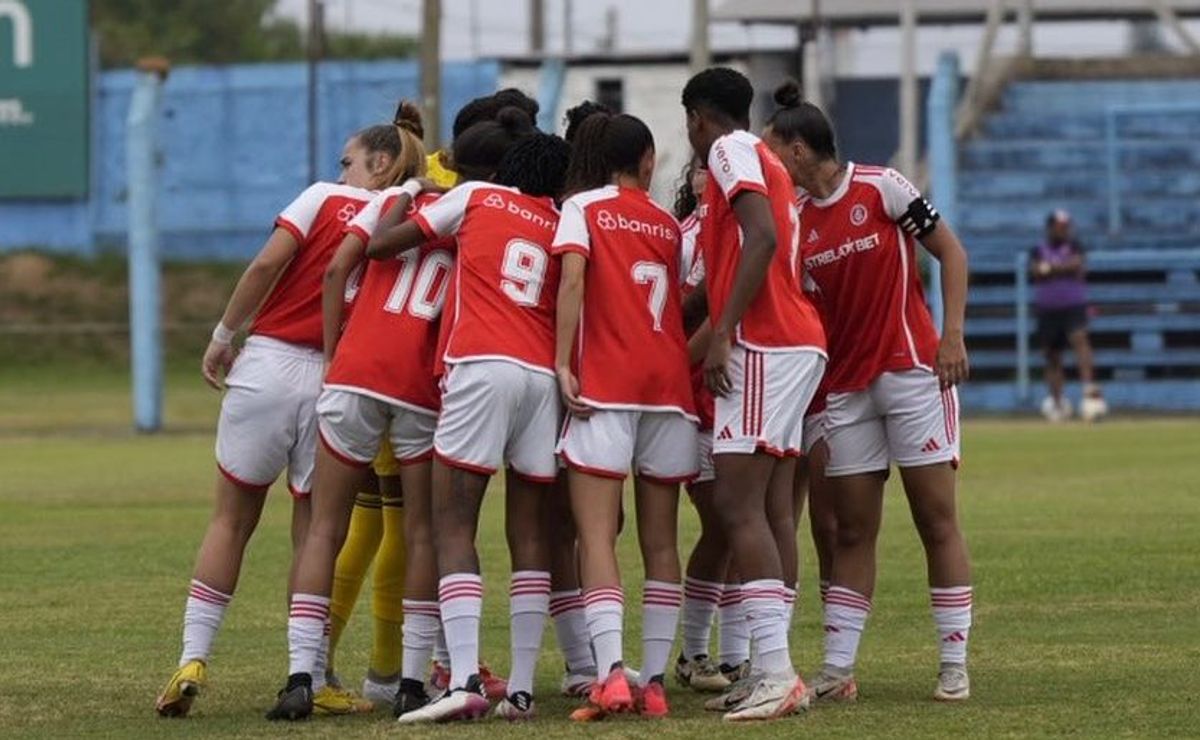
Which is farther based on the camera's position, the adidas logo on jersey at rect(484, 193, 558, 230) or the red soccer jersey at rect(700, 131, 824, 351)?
the adidas logo on jersey at rect(484, 193, 558, 230)

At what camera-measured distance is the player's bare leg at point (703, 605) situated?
33.3ft

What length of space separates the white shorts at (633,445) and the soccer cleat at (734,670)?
100cm

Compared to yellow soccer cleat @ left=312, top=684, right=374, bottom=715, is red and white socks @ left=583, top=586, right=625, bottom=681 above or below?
above

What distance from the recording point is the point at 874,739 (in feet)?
27.7

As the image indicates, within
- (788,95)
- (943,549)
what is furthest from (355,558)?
(788,95)

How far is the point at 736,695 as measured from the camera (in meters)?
9.27

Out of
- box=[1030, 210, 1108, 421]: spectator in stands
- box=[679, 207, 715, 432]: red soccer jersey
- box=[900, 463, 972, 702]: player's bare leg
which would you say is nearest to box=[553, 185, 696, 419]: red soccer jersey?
box=[679, 207, 715, 432]: red soccer jersey

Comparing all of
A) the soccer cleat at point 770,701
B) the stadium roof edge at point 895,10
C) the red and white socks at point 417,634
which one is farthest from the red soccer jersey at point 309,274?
the stadium roof edge at point 895,10

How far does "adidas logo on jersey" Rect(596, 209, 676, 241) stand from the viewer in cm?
919

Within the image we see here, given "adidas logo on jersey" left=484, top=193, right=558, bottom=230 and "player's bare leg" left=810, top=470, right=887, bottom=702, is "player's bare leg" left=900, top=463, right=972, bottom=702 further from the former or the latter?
"adidas logo on jersey" left=484, top=193, right=558, bottom=230

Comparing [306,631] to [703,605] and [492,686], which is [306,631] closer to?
[492,686]

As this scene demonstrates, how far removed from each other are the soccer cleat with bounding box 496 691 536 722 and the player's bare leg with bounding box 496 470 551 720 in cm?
4

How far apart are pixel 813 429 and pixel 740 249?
0.89 metres

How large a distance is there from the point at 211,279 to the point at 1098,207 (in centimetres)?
1500
